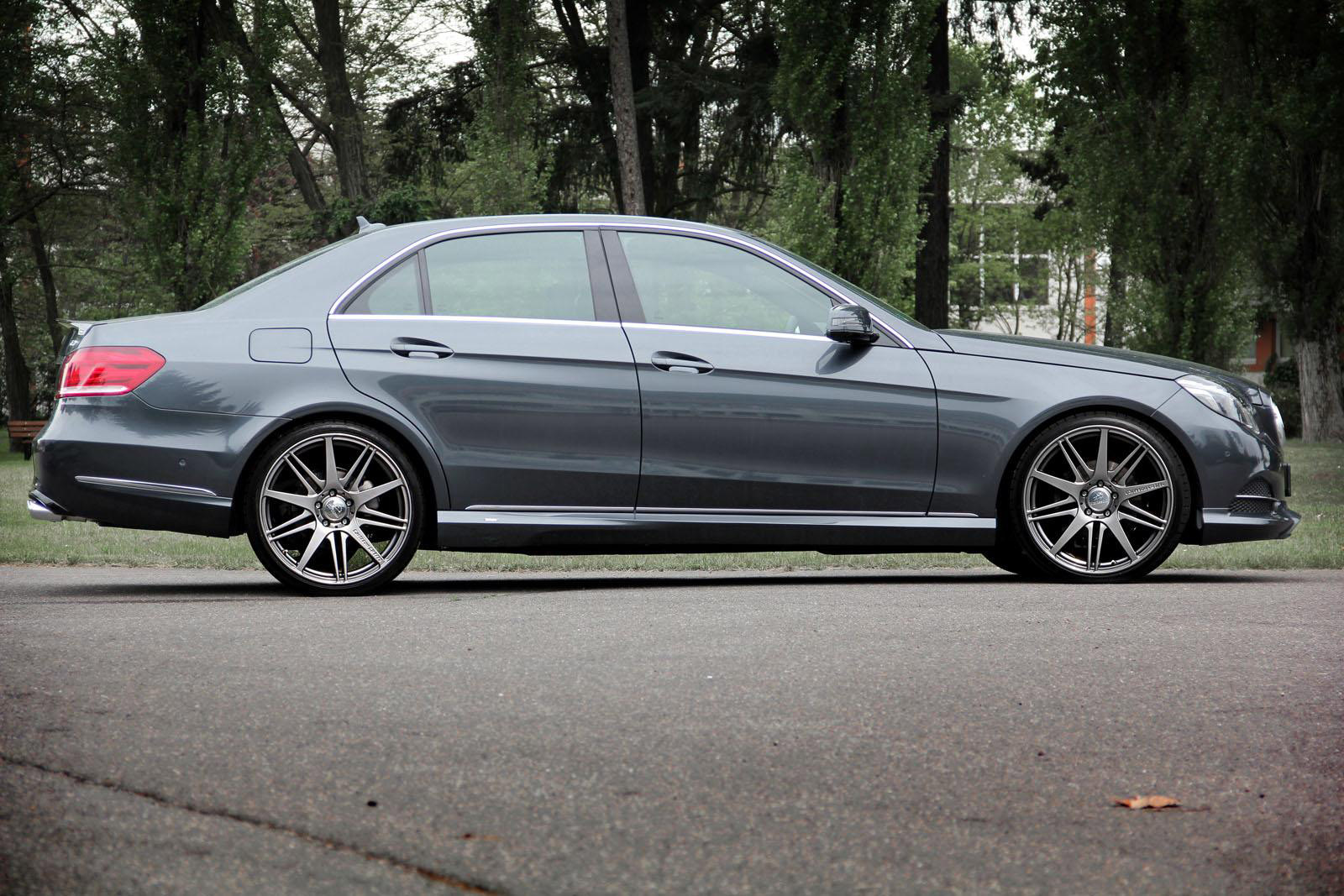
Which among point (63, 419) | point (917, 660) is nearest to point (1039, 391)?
point (917, 660)

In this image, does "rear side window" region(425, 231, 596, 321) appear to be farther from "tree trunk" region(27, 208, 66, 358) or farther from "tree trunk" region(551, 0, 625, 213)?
"tree trunk" region(27, 208, 66, 358)

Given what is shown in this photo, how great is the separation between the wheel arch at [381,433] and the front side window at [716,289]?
117 centimetres

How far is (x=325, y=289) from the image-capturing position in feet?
Result: 22.6

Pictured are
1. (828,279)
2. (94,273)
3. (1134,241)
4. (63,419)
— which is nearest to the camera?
(63,419)

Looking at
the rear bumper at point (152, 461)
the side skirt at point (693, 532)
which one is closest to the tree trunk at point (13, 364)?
→ the rear bumper at point (152, 461)

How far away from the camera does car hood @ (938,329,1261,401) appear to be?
283 inches

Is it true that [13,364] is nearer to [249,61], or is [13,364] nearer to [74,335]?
[249,61]

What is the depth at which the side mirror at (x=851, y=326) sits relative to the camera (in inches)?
271

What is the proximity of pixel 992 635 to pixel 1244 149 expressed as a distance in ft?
49.0

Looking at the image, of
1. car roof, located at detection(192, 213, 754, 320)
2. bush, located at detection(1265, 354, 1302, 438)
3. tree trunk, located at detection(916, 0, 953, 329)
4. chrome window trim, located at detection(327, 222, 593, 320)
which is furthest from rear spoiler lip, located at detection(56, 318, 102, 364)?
bush, located at detection(1265, 354, 1302, 438)

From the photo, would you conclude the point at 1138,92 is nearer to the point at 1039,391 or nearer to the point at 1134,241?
the point at 1134,241

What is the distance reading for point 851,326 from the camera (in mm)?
6875

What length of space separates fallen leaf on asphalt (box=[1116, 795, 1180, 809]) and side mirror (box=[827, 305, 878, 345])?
3.78m

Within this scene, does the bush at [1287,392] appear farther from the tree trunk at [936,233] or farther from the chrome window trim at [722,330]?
the chrome window trim at [722,330]
